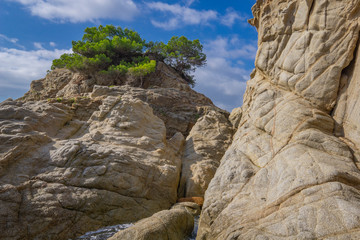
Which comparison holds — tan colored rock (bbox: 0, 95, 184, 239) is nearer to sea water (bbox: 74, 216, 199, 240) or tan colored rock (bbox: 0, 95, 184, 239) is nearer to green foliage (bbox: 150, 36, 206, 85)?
sea water (bbox: 74, 216, 199, 240)

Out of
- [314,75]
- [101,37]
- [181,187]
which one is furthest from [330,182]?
[101,37]

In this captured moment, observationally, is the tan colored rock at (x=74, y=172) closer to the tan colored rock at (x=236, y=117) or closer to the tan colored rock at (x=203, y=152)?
the tan colored rock at (x=203, y=152)

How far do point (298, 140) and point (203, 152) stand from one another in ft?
25.5

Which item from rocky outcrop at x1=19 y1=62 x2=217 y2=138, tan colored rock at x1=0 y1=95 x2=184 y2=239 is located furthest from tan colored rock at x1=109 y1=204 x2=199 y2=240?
rocky outcrop at x1=19 y1=62 x2=217 y2=138

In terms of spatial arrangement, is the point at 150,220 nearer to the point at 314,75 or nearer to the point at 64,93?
the point at 314,75

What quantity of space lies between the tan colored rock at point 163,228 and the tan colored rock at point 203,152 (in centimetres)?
368

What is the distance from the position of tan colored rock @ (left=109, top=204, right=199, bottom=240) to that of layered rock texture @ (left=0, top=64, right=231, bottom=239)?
5.6 inches

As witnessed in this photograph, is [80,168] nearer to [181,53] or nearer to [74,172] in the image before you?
[74,172]

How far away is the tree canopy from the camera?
30.5 meters

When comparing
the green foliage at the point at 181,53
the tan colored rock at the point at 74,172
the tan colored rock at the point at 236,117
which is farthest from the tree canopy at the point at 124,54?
the tan colored rock at the point at 74,172

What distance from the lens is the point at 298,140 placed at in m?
9.35

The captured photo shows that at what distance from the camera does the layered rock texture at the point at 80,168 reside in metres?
9.56

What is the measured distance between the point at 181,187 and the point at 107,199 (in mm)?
4625

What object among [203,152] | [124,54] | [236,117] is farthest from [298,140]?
[124,54]
